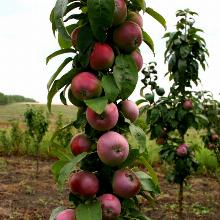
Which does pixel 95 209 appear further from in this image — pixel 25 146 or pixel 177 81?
pixel 25 146

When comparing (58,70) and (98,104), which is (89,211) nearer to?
(98,104)

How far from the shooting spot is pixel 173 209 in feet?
24.7

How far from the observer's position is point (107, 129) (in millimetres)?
1738

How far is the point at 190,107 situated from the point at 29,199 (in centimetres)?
355

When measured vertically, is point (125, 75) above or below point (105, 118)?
above

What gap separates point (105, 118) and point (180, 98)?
4.30m

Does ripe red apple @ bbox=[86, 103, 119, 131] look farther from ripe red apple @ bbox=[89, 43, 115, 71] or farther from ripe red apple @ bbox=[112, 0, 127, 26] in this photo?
ripe red apple @ bbox=[112, 0, 127, 26]

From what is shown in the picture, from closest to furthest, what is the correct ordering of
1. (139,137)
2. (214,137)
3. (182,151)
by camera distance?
(139,137), (182,151), (214,137)

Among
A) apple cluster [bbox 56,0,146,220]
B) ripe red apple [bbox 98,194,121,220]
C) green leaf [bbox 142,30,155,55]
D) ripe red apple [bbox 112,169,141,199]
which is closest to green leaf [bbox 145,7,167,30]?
green leaf [bbox 142,30,155,55]

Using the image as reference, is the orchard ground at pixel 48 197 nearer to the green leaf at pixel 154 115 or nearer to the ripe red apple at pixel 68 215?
the green leaf at pixel 154 115

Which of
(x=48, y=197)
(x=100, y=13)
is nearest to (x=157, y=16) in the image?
(x=100, y=13)

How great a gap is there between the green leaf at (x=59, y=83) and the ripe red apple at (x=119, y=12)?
0.90ft

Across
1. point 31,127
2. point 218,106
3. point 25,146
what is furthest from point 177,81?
point 25,146

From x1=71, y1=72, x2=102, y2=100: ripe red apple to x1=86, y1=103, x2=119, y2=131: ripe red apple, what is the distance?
6 centimetres
